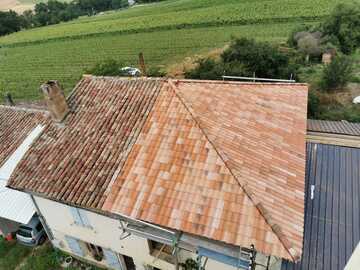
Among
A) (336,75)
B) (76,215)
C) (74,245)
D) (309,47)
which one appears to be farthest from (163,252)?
(309,47)

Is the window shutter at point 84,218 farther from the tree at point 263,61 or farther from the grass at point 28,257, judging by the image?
the tree at point 263,61

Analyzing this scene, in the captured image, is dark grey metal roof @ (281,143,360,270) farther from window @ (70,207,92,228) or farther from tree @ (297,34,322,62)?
tree @ (297,34,322,62)

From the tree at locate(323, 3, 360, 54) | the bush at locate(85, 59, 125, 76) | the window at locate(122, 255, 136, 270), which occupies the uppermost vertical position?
the bush at locate(85, 59, 125, 76)

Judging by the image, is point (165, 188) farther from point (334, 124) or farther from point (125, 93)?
point (334, 124)

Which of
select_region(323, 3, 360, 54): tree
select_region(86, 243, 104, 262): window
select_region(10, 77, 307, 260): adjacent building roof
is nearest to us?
select_region(10, 77, 307, 260): adjacent building roof

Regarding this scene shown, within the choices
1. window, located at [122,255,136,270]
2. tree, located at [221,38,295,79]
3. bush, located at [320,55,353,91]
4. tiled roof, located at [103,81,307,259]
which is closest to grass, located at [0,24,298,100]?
tree, located at [221,38,295,79]

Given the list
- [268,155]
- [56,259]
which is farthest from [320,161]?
[56,259]
